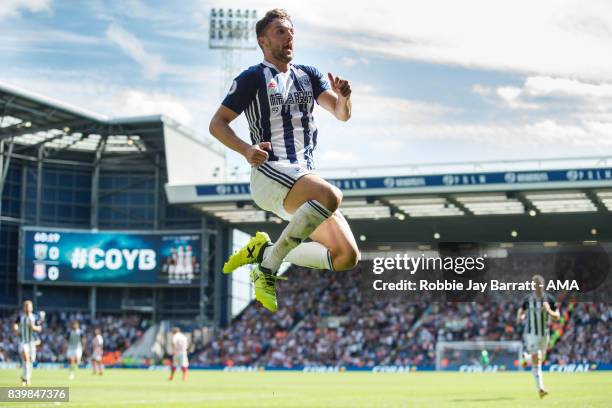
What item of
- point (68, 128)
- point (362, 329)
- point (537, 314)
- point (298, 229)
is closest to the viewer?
point (298, 229)

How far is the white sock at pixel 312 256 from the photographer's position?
7.69 m

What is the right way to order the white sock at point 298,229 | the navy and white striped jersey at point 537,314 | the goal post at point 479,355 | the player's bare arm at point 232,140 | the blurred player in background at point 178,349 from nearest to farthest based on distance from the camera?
the player's bare arm at point 232,140 < the white sock at point 298,229 < the navy and white striped jersey at point 537,314 < the blurred player in background at point 178,349 < the goal post at point 479,355

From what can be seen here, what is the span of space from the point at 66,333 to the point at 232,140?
4836 centimetres

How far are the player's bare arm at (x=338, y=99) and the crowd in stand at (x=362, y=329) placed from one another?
1319 inches

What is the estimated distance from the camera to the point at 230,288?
52.3m

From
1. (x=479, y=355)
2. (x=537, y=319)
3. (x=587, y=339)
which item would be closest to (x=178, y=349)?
(x=479, y=355)

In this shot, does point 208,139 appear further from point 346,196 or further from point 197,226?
point 346,196

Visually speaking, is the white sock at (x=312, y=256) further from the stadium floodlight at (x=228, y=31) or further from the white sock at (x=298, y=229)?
the stadium floodlight at (x=228, y=31)

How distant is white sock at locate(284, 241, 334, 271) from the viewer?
769 centimetres

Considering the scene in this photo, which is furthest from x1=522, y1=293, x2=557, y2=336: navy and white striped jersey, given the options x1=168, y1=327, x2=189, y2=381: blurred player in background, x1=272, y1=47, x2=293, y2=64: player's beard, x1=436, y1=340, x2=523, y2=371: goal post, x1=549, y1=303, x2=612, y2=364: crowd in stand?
x1=436, y1=340, x2=523, y2=371: goal post

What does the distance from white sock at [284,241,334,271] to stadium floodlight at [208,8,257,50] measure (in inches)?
1830

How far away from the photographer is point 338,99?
Answer: 7570 mm

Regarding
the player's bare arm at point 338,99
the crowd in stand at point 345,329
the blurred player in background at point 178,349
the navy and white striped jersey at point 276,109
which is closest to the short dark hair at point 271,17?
the navy and white striped jersey at point 276,109

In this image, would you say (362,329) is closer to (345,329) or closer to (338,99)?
(345,329)
